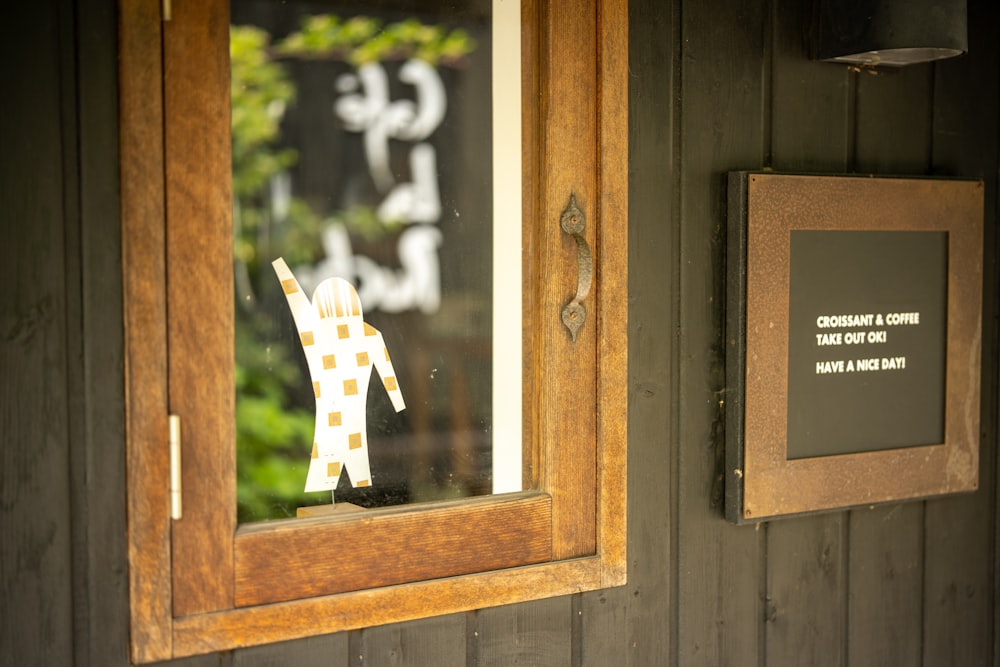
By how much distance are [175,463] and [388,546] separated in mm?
340

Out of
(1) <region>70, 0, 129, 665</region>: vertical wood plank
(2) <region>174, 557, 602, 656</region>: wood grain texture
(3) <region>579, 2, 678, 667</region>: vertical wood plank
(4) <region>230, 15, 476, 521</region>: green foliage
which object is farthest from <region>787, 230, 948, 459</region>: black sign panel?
(1) <region>70, 0, 129, 665</region>: vertical wood plank

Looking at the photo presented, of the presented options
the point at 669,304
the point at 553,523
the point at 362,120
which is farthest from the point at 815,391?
the point at 362,120

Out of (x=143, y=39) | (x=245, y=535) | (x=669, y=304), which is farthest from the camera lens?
(x=669, y=304)

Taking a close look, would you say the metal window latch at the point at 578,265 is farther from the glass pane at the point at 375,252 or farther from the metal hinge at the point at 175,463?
the metal hinge at the point at 175,463

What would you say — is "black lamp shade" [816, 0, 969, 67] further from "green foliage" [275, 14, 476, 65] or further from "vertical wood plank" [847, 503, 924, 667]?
"vertical wood plank" [847, 503, 924, 667]

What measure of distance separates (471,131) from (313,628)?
77cm

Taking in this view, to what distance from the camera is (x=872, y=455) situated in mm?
2004

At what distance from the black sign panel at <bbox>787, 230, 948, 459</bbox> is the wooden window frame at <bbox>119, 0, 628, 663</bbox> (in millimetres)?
374

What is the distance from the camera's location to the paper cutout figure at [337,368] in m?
1.55

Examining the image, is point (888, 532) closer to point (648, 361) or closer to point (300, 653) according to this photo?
point (648, 361)

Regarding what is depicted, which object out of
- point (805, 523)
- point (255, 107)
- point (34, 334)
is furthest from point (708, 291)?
point (34, 334)

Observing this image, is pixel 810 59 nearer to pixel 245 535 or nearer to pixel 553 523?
pixel 553 523

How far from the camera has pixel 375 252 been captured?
1590mm

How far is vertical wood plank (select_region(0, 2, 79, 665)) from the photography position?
4.45 ft
